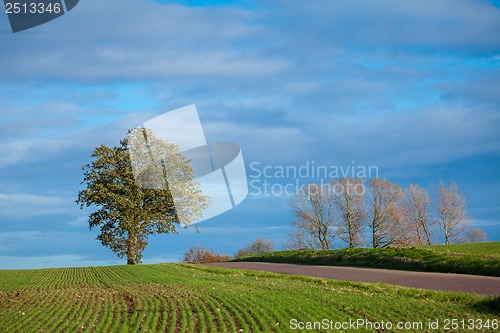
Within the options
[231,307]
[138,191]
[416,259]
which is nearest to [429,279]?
[416,259]

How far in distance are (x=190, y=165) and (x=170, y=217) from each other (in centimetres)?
562

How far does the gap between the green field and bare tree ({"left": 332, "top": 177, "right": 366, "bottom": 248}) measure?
3244 cm

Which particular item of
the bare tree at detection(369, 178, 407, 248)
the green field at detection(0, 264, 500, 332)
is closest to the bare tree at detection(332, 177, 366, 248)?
the bare tree at detection(369, 178, 407, 248)

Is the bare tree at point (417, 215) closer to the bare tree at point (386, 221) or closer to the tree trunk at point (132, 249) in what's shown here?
the bare tree at point (386, 221)

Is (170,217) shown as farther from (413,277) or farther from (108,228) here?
(413,277)

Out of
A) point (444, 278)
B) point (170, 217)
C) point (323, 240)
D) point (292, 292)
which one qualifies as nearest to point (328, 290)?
point (292, 292)

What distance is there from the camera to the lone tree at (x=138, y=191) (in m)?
48.7

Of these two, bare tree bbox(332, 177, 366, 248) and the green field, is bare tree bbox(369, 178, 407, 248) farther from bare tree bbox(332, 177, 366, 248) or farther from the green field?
the green field

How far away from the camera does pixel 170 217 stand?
167ft

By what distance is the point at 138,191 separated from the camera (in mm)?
49312

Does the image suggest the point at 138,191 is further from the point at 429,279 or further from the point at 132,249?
the point at 429,279

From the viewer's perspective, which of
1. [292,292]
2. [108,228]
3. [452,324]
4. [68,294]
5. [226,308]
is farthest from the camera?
[108,228]

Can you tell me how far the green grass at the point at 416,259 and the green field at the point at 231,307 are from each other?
8.49m

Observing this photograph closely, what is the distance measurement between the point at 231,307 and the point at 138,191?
109 feet
